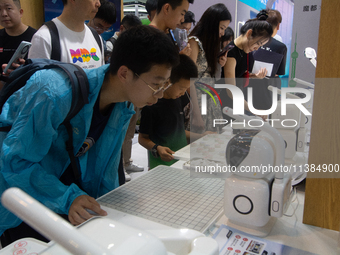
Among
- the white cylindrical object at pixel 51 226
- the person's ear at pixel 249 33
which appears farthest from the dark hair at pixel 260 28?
the white cylindrical object at pixel 51 226

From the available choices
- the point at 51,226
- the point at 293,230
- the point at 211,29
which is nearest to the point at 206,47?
the point at 211,29

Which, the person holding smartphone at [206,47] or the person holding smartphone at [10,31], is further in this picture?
the person holding smartphone at [206,47]

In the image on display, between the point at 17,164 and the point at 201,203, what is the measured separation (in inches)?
23.8

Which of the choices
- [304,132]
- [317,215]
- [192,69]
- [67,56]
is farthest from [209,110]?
[317,215]

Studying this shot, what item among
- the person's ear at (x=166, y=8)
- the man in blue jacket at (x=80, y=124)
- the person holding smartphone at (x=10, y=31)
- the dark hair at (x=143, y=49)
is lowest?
the man in blue jacket at (x=80, y=124)

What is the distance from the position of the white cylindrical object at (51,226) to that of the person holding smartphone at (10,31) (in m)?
Result: 1.93

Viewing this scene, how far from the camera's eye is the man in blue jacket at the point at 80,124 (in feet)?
2.73

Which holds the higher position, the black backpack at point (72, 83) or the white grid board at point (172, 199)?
the black backpack at point (72, 83)

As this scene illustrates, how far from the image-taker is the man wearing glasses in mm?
1399

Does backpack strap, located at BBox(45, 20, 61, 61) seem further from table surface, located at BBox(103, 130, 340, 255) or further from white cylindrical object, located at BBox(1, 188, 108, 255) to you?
white cylindrical object, located at BBox(1, 188, 108, 255)

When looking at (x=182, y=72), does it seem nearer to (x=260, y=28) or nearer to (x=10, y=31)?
(x=260, y=28)

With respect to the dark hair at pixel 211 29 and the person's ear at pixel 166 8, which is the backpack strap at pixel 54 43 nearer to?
the person's ear at pixel 166 8

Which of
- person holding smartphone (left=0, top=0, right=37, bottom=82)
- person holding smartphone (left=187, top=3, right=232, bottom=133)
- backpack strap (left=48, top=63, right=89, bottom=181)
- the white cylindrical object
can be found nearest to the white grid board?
backpack strap (left=48, top=63, right=89, bottom=181)

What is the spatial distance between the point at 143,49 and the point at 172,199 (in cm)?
53
